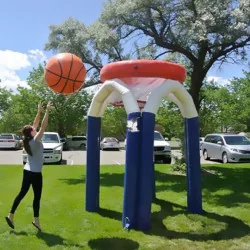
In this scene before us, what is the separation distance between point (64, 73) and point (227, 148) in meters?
15.0

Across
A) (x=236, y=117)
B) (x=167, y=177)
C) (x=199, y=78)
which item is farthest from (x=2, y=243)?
(x=236, y=117)

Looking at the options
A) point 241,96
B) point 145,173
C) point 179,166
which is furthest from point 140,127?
point 241,96

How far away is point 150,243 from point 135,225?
826 mm

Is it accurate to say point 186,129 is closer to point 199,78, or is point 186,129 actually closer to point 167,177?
point 167,177

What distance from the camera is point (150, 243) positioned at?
6328 millimetres

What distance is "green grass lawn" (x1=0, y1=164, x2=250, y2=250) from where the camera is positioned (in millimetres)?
6320

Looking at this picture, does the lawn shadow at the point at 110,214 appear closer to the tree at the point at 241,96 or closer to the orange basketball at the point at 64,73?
the orange basketball at the point at 64,73

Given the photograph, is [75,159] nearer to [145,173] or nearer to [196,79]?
[196,79]

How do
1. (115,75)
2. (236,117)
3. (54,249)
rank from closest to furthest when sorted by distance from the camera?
(54,249) < (115,75) < (236,117)

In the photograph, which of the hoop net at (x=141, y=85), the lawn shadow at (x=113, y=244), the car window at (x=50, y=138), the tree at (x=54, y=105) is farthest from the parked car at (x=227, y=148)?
the tree at (x=54, y=105)

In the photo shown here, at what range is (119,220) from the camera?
784cm

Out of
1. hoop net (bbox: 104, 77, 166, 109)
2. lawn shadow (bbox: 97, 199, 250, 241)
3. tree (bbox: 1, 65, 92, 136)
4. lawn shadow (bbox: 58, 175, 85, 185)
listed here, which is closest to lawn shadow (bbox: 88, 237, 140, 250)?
lawn shadow (bbox: 97, 199, 250, 241)

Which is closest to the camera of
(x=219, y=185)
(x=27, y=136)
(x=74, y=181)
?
(x=27, y=136)

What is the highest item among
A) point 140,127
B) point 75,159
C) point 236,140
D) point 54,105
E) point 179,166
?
point 54,105
